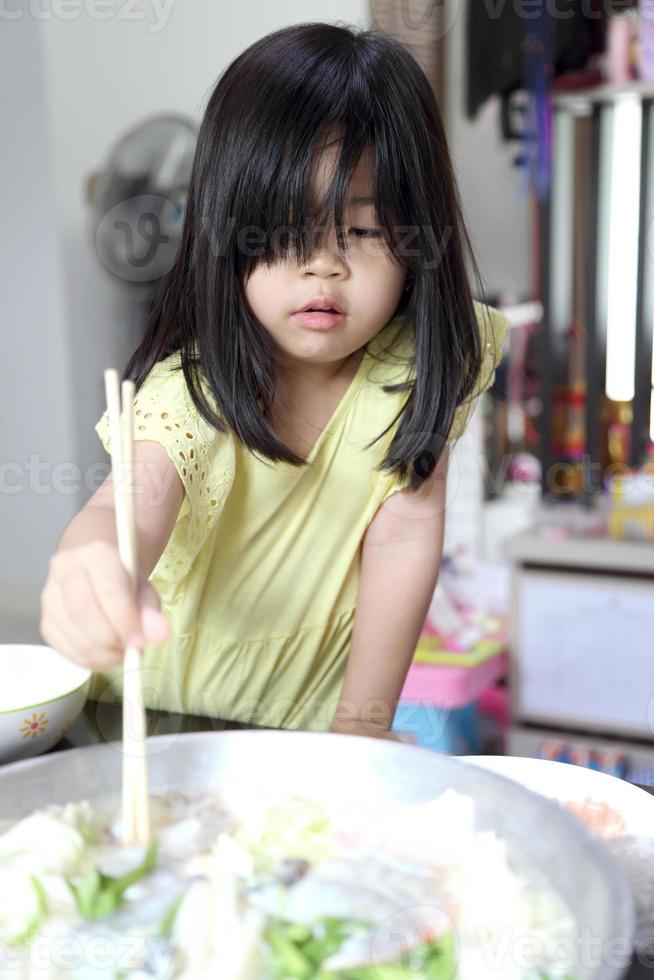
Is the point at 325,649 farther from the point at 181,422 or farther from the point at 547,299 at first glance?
the point at 547,299

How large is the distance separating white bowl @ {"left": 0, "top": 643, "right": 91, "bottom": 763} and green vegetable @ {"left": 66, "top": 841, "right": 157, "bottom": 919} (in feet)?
0.70

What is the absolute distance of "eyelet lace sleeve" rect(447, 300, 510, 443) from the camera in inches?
41.8

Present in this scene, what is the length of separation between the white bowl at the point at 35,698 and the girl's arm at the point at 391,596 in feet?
0.93

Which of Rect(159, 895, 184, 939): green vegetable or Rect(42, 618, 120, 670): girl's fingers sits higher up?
Rect(42, 618, 120, 670): girl's fingers

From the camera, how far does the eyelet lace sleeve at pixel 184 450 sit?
33.2 inches

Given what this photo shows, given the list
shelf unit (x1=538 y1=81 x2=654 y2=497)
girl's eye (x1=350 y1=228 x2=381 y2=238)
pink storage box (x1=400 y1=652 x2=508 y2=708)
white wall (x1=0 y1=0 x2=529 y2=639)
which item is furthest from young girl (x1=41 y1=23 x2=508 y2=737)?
shelf unit (x1=538 y1=81 x2=654 y2=497)

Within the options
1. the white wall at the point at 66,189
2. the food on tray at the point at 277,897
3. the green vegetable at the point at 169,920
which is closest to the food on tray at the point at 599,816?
the food on tray at the point at 277,897

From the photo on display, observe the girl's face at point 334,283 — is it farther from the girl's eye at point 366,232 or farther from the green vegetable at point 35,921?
the green vegetable at point 35,921

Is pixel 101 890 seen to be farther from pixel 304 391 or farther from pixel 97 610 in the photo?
pixel 304 391

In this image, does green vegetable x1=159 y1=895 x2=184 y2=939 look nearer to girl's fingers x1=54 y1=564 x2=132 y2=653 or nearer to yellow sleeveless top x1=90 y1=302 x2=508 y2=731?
girl's fingers x1=54 y1=564 x2=132 y2=653

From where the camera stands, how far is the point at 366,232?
0.84 m

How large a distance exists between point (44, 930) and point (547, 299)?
7.44 feet

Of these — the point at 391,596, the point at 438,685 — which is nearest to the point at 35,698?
the point at 391,596

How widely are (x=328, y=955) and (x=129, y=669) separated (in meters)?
0.17
